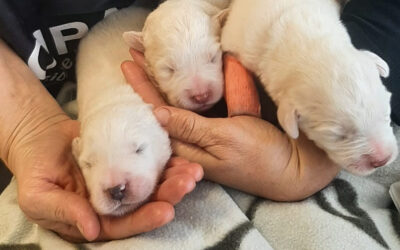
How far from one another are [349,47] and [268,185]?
40 cm

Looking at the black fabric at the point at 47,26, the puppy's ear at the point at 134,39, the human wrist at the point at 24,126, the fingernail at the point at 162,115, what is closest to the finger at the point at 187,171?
the fingernail at the point at 162,115

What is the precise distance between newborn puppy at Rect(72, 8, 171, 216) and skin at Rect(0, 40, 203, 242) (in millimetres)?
37

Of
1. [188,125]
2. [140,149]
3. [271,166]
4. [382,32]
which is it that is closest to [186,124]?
[188,125]

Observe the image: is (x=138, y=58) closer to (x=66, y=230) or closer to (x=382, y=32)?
(x=66, y=230)

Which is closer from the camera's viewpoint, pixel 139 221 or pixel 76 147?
pixel 139 221

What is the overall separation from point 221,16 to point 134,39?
0.29 metres

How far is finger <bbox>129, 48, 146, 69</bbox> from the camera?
167 cm

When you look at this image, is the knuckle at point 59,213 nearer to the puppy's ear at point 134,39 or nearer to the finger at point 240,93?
the finger at point 240,93

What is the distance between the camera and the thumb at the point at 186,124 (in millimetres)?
1337

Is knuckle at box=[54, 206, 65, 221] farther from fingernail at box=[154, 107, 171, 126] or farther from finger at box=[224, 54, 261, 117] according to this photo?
finger at box=[224, 54, 261, 117]

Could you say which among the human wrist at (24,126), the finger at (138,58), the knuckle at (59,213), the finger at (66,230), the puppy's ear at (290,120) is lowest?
the finger at (66,230)

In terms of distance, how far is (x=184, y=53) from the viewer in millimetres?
1564

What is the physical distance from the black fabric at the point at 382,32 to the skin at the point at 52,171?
24.1 inches

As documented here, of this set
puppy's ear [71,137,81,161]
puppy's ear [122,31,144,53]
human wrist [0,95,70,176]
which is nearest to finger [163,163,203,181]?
puppy's ear [71,137,81,161]
